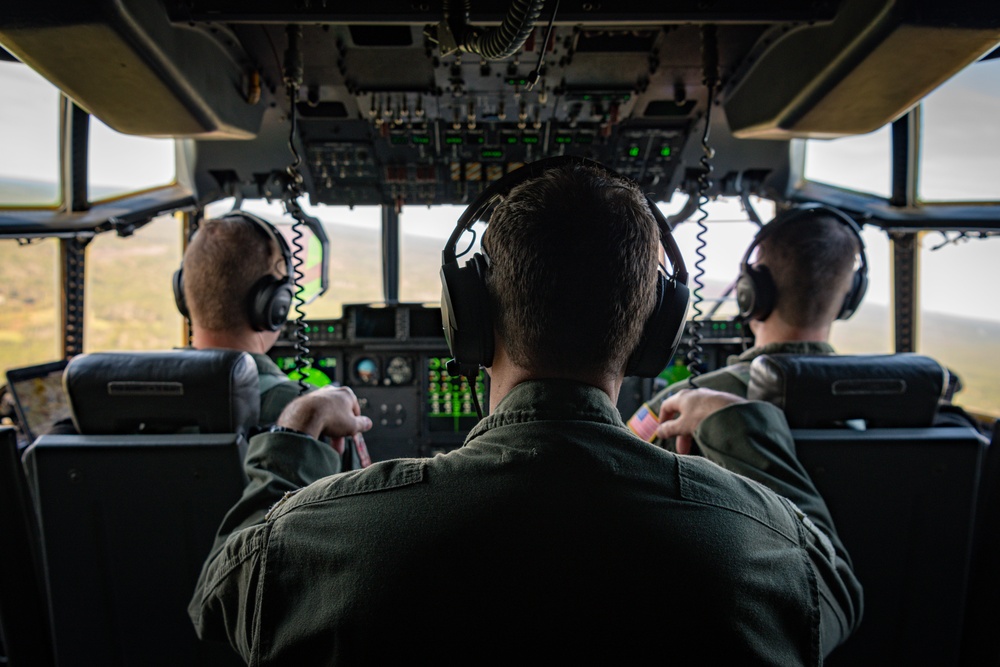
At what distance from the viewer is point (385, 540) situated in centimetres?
64

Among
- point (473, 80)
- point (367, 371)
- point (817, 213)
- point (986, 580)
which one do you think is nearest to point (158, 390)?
point (473, 80)

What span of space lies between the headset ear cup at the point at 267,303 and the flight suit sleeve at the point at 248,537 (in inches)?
21.1

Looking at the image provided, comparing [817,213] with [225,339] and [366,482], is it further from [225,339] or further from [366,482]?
[225,339]

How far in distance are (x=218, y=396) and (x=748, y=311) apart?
4.26 feet

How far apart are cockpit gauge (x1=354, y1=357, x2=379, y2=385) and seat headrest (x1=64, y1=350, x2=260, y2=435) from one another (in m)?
→ 1.67

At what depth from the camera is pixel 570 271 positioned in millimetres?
709

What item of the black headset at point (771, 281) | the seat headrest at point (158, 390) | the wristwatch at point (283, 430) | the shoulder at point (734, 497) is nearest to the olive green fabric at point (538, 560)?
the shoulder at point (734, 497)

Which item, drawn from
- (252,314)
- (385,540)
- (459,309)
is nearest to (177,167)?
(252,314)

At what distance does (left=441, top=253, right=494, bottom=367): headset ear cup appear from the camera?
782 millimetres

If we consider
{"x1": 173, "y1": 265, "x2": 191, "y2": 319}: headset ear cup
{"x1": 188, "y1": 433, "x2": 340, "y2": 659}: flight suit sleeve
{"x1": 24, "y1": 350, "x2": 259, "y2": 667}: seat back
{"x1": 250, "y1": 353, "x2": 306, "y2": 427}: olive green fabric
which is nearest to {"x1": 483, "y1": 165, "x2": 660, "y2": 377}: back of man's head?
{"x1": 188, "y1": 433, "x2": 340, "y2": 659}: flight suit sleeve

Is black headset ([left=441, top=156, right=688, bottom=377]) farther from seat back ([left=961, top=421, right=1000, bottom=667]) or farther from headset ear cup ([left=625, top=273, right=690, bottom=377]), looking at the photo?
seat back ([left=961, top=421, right=1000, bottom=667])

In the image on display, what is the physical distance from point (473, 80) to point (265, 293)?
1.07 meters

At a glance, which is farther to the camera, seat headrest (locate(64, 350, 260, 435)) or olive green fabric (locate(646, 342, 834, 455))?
olive green fabric (locate(646, 342, 834, 455))

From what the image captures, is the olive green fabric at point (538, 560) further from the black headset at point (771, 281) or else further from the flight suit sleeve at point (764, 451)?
the black headset at point (771, 281)
